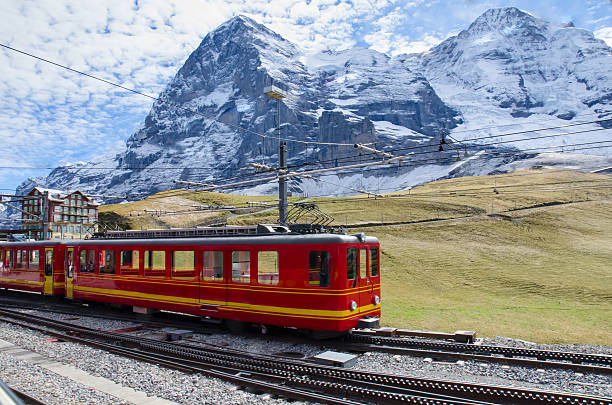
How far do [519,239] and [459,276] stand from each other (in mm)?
14222

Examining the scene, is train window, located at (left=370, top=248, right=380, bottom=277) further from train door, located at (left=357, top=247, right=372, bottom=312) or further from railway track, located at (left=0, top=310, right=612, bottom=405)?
railway track, located at (left=0, top=310, right=612, bottom=405)

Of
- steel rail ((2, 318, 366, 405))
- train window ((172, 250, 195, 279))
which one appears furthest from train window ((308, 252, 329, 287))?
train window ((172, 250, 195, 279))

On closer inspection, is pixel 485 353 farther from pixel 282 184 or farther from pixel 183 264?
pixel 183 264

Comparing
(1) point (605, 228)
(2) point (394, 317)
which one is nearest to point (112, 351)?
(2) point (394, 317)

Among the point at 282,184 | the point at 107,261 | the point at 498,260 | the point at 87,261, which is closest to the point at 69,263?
the point at 87,261

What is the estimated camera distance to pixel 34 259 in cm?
2539

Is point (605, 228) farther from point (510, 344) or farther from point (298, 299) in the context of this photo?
point (298, 299)

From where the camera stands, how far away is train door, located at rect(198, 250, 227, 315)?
50.6ft

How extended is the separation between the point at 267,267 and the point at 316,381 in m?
5.20

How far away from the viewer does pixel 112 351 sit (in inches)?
518

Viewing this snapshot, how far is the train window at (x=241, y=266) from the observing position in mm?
14703

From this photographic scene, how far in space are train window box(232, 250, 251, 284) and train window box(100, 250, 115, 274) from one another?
25.9 feet

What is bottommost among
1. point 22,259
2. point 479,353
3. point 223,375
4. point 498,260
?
point 498,260

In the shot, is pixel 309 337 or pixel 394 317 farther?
pixel 394 317
